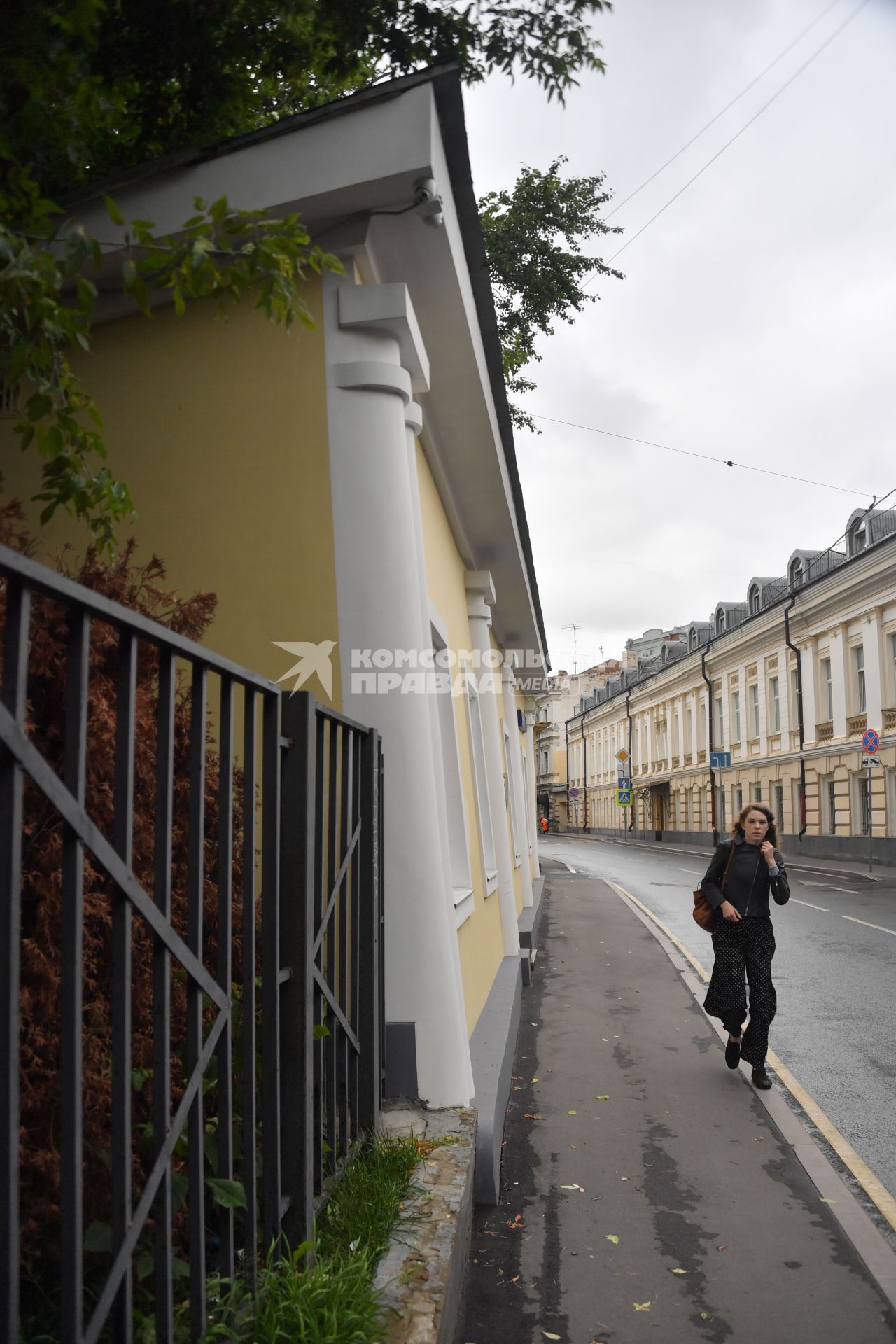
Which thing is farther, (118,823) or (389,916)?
(389,916)

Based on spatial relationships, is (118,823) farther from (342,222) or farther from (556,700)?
(556,700)

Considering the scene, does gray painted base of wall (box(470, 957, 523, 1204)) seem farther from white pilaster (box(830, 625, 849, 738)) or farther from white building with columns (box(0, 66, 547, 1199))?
white pilaster (box(830, 625, 849, 738))

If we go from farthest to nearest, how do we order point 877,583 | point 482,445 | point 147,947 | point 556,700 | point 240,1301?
point 556,700 < point 877,583 < point 482,445 < point 147,947 < point 240,1301

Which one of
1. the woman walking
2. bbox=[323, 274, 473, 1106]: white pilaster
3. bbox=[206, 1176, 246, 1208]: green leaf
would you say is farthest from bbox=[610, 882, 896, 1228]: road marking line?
bbox=[206, 1176, 246, 1208]: green leaf

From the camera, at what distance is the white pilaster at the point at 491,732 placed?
9.55 meters

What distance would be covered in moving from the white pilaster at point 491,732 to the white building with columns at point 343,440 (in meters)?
4.22

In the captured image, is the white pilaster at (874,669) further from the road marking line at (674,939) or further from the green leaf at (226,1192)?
the green leaf at (226,1192)

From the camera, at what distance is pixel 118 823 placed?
Answer: 1.91m

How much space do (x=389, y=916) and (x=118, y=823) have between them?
8.89ft

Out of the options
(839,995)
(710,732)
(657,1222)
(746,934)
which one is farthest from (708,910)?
(710,732)

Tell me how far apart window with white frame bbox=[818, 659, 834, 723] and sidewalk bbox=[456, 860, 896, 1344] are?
99.6ft

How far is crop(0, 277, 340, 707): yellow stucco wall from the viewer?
4.68m

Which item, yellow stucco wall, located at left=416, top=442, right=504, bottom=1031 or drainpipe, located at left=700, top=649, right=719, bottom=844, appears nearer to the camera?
yellow stucco wall, located at left=416, top=442, right=504, bottom=1031

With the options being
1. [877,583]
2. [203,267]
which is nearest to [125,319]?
[203,267]
